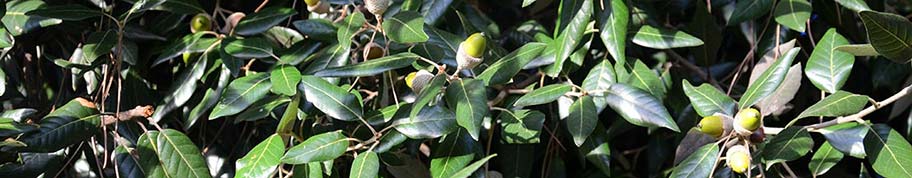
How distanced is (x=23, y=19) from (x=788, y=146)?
0.96 metres

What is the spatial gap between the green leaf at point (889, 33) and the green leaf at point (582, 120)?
0.33 metres

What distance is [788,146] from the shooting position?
123cm

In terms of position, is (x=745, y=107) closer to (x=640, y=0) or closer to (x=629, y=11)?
(x=629, y=11)

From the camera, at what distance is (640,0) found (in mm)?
1557

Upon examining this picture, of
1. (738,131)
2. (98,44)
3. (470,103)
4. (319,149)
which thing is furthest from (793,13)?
(98,44)

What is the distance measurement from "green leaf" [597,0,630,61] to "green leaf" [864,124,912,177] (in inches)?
12.2

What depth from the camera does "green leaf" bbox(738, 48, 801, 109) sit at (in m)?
1.30

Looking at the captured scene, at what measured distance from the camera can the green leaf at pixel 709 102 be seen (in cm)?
132

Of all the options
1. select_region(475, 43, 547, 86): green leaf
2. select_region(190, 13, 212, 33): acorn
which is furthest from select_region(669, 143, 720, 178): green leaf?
select_region(190, 13, 212, 33): acorn

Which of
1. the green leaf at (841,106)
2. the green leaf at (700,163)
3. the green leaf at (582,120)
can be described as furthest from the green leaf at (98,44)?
the green leaf at (841,106)

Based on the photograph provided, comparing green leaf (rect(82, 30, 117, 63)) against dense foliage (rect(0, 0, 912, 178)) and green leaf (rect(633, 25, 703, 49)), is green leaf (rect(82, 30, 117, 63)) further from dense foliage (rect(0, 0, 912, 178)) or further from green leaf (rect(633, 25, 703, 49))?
green leaf (rect(633, 25, 703, 49))

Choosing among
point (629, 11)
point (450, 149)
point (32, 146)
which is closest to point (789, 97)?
point (629, 11)

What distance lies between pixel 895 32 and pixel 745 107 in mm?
225

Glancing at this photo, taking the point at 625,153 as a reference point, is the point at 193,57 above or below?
above
